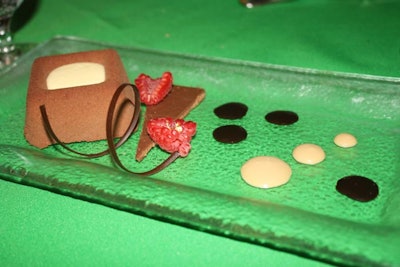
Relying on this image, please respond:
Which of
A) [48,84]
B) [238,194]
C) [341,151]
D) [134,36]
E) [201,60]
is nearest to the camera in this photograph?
[238,194]

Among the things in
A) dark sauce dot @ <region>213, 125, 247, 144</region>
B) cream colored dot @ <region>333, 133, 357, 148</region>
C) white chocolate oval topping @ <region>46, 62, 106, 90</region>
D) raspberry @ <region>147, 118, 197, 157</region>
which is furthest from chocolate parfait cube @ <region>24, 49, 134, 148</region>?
cream colored dot @ <region>333, 133, 357, 148</region>

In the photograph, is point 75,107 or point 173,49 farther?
point 173,49

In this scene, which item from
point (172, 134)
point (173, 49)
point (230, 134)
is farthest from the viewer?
point (173, 49)

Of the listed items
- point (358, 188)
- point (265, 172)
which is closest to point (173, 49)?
point (265, 172)

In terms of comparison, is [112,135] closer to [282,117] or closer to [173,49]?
[282,117]

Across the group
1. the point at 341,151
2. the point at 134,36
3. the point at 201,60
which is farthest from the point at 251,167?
the point at 134,36

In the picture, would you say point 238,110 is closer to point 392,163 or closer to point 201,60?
point 201,60
